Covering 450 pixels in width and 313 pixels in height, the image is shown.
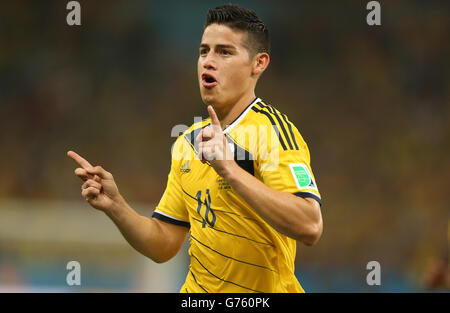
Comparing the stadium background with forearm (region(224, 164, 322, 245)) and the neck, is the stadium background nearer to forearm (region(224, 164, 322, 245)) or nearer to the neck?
the neck

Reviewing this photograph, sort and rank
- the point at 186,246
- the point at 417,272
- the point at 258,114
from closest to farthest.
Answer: the point at 258,114 → the point at 186,246 → the point at 417,272

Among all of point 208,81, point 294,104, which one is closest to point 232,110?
point 208,81

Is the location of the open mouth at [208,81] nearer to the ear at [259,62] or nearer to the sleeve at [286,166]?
the ear at [259,62]

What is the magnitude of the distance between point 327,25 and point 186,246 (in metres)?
6.08

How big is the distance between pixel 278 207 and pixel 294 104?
30.2 feet

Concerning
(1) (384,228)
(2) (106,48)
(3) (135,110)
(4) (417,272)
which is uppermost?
(2) (106,48)

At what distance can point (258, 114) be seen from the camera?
320cm

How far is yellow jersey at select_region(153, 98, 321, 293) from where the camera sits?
2916 mm

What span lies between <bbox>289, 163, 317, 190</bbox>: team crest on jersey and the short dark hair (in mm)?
766

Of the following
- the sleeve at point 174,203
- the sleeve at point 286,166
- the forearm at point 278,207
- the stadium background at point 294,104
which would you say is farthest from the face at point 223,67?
the stadium background at point 294,104

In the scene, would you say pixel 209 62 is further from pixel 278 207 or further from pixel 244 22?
pixel 278 207

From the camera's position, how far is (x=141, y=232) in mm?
3467

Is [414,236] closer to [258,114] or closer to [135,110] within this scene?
[135,110]

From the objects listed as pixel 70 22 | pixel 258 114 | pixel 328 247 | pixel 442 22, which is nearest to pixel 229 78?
pixel 258 114
